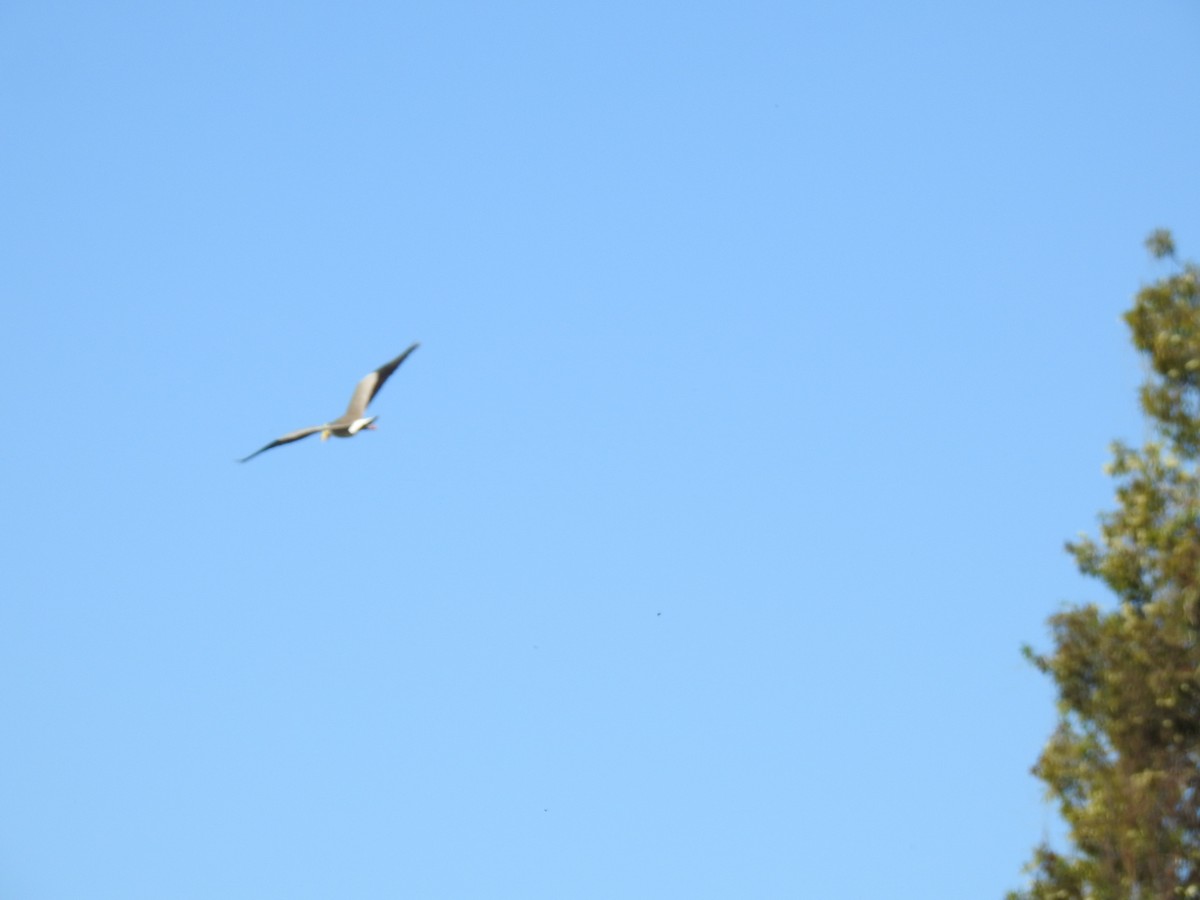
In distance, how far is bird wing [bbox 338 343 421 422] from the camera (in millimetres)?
31047

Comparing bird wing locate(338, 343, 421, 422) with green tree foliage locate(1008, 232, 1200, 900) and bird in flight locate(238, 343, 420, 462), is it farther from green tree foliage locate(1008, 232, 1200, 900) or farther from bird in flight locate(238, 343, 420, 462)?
green tree foliage locate(1008, 232, 1200, 900)

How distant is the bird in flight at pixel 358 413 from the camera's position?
30406 millimetres

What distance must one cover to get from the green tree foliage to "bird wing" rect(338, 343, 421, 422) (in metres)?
10.4

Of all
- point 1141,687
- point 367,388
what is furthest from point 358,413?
point 1141,687

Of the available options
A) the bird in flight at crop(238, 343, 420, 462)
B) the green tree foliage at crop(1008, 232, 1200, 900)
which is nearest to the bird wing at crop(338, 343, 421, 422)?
the bird in flight at crop(238, 343, 420, 462)

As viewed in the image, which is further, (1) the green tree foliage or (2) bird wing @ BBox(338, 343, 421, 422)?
(2) bird wing @ BBox(338, 343, 421, 422)

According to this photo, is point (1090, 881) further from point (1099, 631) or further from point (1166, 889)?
point (1099, 631)

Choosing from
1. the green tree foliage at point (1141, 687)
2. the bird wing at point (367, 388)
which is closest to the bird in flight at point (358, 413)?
the bird wing at point (367, 388)

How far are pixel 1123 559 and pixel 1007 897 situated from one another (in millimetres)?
4364

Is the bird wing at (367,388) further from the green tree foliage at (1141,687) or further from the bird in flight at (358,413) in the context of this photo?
the green tree foliage at (1141,687)

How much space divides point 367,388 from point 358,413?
63 centimetres

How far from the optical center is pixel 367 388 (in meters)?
31.5

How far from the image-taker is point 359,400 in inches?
1233

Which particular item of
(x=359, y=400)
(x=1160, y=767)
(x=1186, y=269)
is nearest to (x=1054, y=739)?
(x=1160, y=767)
